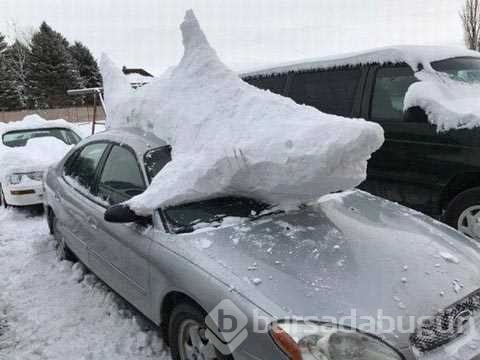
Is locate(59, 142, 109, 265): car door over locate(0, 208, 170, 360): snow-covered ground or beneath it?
over

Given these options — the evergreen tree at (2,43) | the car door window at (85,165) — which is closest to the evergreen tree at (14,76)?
the evergreen tree at (2,43)

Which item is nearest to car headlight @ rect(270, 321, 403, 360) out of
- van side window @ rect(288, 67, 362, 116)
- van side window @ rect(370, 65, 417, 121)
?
van side window @ rect(370, 65, 417, 121)

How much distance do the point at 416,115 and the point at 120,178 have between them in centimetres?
274

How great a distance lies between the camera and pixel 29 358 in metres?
3.08

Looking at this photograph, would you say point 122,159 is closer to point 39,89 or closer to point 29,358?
point 29,358

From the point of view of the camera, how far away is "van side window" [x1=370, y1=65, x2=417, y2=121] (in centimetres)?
456

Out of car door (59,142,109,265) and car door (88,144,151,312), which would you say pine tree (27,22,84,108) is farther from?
car door (88,144,151,312)

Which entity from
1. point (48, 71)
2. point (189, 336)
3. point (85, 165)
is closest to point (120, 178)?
point (85, 165)

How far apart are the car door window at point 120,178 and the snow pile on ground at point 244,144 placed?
11.3 inches

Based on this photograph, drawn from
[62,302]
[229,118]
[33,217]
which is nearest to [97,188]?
[62,302]

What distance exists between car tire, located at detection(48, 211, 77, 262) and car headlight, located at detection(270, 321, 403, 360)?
318 centimetres

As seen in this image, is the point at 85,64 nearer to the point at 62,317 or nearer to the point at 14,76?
the point at 14,76
